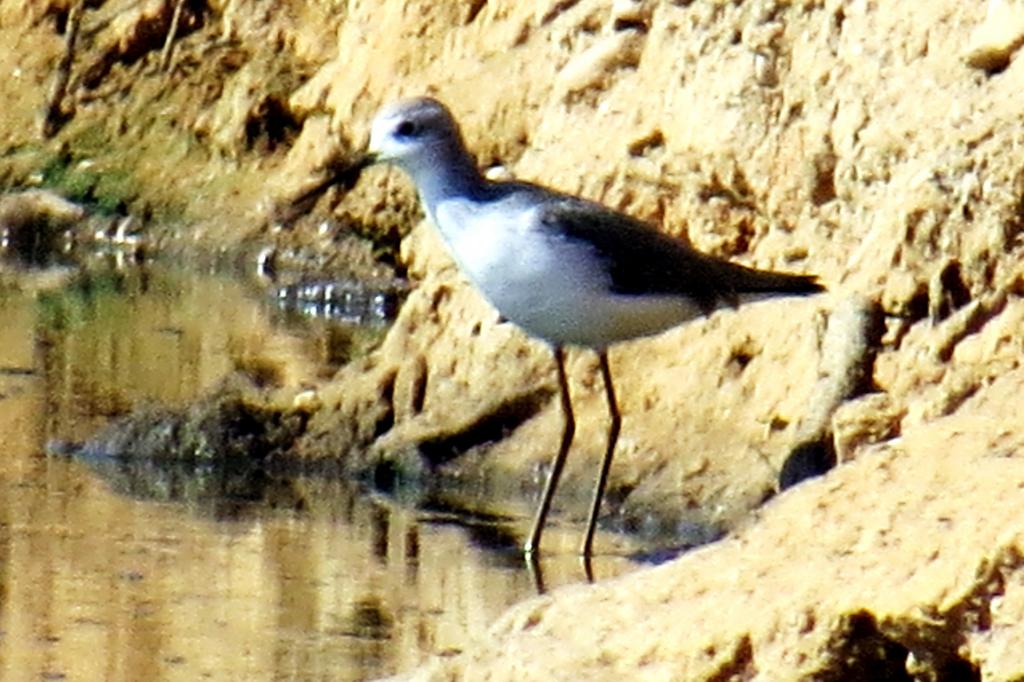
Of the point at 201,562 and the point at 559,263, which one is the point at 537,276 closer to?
the point at 559,263

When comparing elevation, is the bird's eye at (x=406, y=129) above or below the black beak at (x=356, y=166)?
above

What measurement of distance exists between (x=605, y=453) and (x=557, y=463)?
281mm

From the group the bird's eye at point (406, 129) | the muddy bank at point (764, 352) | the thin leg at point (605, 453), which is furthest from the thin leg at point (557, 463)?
the bird's eye at point (406, 129)

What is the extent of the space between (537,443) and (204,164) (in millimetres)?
6555

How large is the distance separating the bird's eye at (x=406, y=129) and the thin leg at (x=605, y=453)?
37.2 inches

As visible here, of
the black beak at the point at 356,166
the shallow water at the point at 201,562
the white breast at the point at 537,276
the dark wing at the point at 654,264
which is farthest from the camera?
the black beak at the point at 356,166

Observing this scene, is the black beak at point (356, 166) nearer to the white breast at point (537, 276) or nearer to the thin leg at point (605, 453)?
the white breast at point (537, 276)

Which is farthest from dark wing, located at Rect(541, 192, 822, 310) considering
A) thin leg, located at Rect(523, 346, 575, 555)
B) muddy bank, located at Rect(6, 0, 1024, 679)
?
thin leg, located at Rect(523, 346, 575, 555)

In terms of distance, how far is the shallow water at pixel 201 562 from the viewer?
24.4ft

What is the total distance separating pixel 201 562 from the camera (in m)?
8.57

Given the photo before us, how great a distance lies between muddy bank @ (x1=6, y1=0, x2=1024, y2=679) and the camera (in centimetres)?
550

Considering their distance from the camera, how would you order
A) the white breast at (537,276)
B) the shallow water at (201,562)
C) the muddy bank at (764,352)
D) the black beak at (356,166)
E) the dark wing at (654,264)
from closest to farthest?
the muddy bank at (764,352), the shallow water at (201,562), the white breast at (537,276), the dark wing at (654,264), the black beak at (356,166)

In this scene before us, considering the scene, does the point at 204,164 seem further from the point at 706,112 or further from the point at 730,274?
the point at 730,274

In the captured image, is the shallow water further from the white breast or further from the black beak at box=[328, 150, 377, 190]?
the black beak at box=[328, 150, 377, 190]
